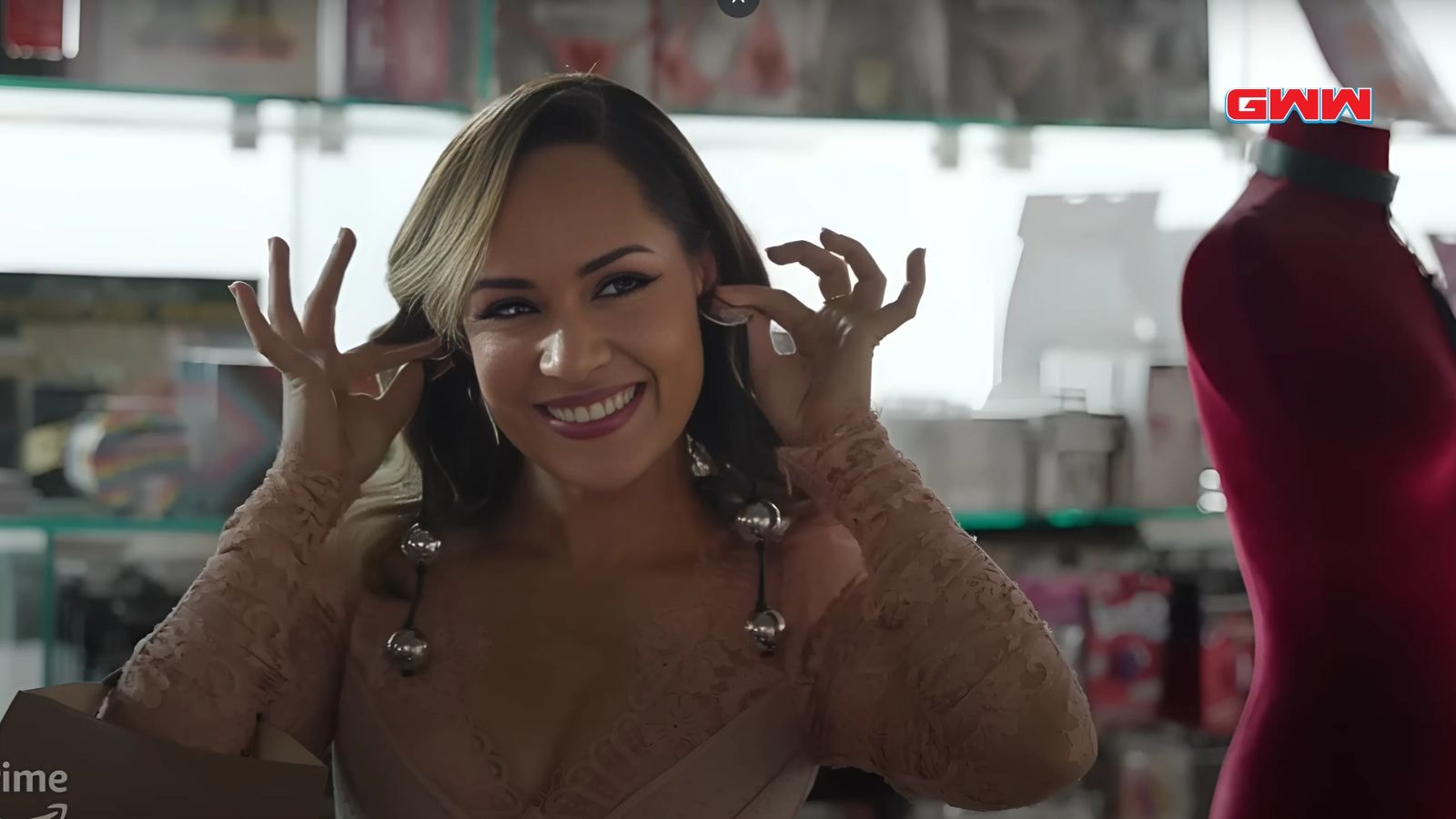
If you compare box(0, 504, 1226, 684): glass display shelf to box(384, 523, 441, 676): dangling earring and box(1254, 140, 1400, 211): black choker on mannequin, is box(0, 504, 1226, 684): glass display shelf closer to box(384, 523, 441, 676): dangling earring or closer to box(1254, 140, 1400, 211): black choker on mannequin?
box(384, 523, 441, 676): dangling earring

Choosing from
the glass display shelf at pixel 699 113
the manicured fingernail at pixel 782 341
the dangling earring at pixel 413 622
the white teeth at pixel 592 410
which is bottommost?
the dangling earring at pixel 413 622

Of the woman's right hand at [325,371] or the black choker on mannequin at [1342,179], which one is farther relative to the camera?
the black choker on mannequin at [1342,179]

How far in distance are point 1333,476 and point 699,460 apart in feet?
1.97

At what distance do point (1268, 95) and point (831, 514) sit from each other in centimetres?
88

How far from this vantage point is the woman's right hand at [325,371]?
1097 millimetres

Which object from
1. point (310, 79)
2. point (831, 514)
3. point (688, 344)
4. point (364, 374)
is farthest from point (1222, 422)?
point (310, 79)

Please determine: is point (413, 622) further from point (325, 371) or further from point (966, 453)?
point (966, 453)

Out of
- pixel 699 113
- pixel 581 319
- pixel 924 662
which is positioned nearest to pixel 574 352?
pixel 581 319

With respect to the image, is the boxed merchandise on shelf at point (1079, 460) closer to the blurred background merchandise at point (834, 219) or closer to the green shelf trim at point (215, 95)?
the blurred background merchandise at point (834, 219)

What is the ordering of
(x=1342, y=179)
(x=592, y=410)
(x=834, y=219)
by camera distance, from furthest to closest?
(x=834, y=219) < (x=1342, y=179) < (x=592, y=410)

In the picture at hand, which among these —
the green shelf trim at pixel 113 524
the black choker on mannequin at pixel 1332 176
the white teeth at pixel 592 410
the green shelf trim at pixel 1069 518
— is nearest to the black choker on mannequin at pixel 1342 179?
the black choker on mannequin at pixel 1332 176

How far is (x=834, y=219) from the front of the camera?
1.60 m

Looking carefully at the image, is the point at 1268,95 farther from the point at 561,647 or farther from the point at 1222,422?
the point at 561,647

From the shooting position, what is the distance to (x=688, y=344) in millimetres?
1069
